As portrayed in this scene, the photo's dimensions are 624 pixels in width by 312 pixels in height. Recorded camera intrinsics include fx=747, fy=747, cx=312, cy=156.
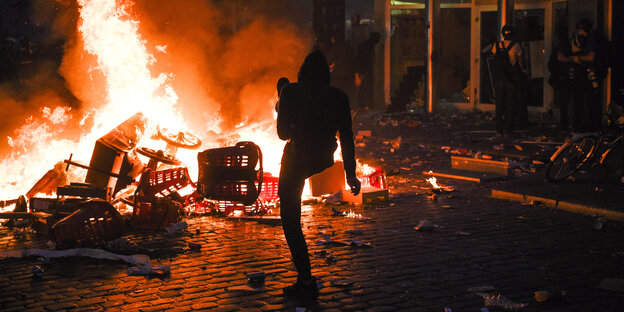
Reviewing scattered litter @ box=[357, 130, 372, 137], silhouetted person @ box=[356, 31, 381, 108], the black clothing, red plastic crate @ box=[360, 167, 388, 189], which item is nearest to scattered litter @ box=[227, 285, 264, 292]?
the black clothing

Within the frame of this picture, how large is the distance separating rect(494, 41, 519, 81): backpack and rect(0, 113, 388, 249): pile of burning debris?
6.45 metres

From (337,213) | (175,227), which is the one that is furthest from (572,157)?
(175,227)

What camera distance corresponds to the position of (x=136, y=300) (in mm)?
5598

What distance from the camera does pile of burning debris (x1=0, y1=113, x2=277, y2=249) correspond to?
7586mm

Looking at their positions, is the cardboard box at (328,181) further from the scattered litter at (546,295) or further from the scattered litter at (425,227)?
the scattered litter at (546,295)

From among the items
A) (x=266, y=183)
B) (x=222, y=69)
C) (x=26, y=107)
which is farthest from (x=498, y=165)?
(x=26, y=107)

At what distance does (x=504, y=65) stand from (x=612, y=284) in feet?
34.3

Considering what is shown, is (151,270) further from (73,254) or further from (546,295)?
(546,295)

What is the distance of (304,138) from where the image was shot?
574 cm

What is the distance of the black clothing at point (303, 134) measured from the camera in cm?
573

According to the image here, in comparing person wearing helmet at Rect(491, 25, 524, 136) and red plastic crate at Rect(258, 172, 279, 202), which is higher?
person wearing helmet at Rect(491, 25, 524, 136)

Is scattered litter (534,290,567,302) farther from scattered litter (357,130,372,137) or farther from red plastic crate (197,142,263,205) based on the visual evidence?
scattered litter (357,130,372,137)

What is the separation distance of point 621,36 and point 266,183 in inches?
390

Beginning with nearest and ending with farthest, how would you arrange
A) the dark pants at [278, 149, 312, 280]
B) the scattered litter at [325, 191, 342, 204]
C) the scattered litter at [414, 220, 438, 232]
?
the dark pants at [278, 149, 312, 280]
the scattered litter at [414, 220, 438, 232]
the scattered litter at [325, 191, 342, 204]
